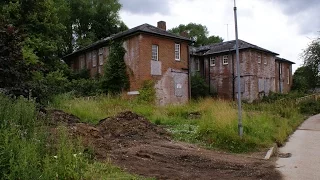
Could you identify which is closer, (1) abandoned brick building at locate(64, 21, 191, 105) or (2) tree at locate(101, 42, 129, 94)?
(1) abandoned brick building at locate(64, 21, 191, 105)

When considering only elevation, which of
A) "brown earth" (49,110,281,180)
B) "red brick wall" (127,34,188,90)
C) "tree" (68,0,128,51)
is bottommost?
"brown earth" (49,110,281,180)

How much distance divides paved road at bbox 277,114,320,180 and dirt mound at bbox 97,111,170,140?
448cm

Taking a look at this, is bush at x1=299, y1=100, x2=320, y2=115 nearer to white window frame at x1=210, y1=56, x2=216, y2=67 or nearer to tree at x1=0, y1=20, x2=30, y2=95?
white window frame at x1=210, y1=56, x2=216, y2=67

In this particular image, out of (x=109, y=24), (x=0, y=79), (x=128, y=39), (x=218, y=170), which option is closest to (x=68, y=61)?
(x=109, y=24)

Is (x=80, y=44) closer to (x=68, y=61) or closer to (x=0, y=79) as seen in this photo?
(x=68, y=61)

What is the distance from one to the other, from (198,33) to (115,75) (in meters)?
46.5

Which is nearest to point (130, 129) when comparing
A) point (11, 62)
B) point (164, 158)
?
point (164, 158)

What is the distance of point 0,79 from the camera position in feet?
35.2

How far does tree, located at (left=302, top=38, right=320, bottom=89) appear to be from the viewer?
28.7 metres

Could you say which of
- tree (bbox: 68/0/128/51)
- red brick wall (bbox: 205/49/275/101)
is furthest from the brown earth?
tree (bbox: 68/0/128/51)

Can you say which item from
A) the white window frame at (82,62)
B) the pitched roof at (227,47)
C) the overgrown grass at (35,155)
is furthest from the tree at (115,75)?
the overgrown grass at (35,155)

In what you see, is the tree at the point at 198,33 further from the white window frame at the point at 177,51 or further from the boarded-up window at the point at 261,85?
the white window frame at the point at 177,51

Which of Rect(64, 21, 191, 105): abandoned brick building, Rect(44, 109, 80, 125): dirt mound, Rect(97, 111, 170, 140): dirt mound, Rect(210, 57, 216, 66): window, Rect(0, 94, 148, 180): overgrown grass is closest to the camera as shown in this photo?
Rect(0, 94, 148, 180): overgrown grass

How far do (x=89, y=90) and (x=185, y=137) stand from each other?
2101 centimetres
